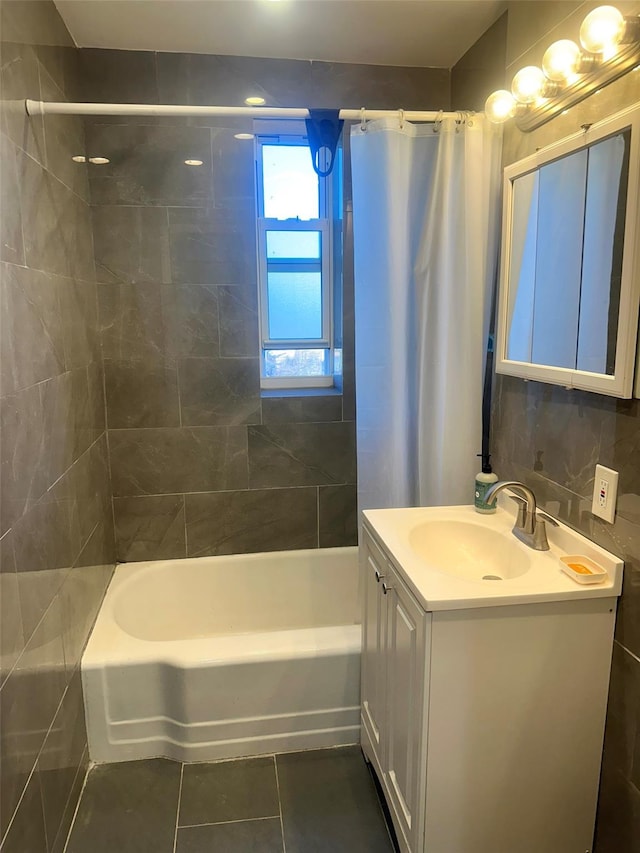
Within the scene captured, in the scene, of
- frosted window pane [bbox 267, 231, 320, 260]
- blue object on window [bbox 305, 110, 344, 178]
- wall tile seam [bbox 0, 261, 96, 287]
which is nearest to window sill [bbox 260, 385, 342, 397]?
frosted window pane [bbox 267, 231, 320, 260]

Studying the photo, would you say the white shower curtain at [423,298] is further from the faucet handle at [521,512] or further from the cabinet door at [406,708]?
the cabinet door at [406,708]

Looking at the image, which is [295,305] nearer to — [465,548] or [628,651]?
[465,548]

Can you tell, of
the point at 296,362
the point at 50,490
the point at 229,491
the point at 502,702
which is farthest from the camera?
the point at 296,362

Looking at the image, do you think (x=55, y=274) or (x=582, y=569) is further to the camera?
(x=55, y=274)

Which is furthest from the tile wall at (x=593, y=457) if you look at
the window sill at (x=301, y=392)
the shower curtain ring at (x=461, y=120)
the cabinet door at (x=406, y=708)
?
the window sill at (x=301, y=392)

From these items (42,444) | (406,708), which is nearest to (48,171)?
(42,444)

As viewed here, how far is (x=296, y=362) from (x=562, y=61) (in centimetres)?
164

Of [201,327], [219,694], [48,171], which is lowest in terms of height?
[219,694]

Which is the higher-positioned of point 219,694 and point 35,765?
point 35,765

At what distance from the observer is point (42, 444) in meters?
1.60

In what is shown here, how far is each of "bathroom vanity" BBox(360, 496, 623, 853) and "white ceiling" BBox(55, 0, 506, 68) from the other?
1.79 metres

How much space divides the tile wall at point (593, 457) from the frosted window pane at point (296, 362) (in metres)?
1.11

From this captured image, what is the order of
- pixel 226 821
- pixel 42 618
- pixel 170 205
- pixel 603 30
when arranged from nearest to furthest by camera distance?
pixel 603 30 → pixel 42 618 → pixel 226 821 → pixel 170 205

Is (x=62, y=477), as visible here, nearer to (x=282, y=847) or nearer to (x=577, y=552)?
(x=282, y=847)
